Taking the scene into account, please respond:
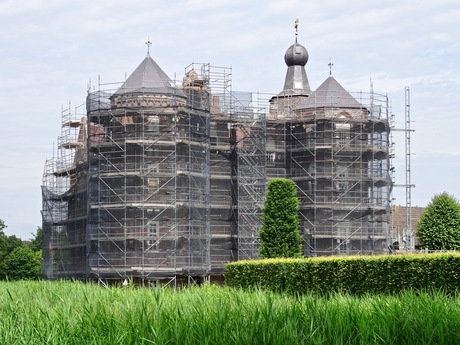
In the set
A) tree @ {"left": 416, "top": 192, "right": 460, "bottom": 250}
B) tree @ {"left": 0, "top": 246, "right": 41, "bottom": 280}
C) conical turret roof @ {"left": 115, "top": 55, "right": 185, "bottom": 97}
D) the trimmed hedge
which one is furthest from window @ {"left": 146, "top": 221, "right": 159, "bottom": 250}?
tree @ {"left": 0, "top": 246, "right": 41, "bottom": 280}

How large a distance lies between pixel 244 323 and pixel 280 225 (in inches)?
1152

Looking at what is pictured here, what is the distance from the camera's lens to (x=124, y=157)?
44.0 metres

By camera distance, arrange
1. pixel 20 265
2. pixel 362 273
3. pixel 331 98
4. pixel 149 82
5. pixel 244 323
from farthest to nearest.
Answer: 1. pixel 20 265
2. pixel 331 98
3. pixel 149 82
4. pixel 362 273
5. pixel 244 323

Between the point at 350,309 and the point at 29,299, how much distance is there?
6.03 metres

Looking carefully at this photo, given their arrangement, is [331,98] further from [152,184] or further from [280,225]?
[280,225]

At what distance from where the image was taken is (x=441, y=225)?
52.3 m

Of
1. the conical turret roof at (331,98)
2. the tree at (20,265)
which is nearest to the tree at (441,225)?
the conical turret roof at (331,98)

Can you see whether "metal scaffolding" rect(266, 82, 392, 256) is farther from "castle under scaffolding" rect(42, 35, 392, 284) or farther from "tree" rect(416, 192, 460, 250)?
"tree" rect(416, 192, 460, 250)

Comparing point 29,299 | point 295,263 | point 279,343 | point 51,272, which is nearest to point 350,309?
point 279,343

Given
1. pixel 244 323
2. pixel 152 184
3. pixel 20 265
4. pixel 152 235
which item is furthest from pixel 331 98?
pixel 244 323

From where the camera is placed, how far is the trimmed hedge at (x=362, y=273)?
20.5 metres

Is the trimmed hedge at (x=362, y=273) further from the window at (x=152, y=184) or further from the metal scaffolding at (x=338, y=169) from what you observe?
the metal scaffolding at (x=338, y=169)

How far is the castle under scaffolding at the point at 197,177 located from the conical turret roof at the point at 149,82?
80mm

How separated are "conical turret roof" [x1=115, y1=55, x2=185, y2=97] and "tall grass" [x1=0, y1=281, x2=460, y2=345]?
36175mm
